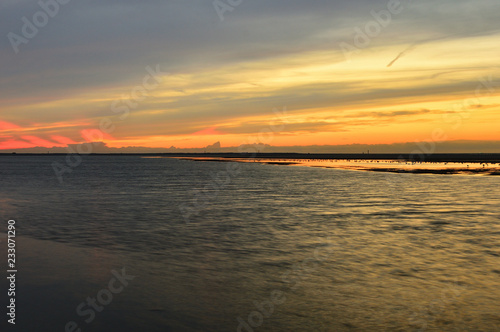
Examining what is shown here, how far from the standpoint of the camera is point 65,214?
103 feet

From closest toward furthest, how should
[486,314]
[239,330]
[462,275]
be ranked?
1. [239,330]
2. [486,314]
3. [462,275]

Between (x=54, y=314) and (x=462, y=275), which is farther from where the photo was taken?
(x=462, y=275)

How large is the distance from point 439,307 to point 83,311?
31.5 ft

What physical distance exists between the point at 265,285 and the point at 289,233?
30.6 feet

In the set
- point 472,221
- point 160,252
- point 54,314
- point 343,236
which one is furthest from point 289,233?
point 54,314

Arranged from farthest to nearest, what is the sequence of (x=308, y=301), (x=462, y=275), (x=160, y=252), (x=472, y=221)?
(x=472, y=221) → (x=160, y=252) → (x=462, y=275) → (x=308, y=301)

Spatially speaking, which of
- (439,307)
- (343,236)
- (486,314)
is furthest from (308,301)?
(343,236)

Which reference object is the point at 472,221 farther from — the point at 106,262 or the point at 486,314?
the point at 106,262

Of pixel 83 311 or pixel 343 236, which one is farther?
pixel 343 236

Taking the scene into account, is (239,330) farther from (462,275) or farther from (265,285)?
(462,275)

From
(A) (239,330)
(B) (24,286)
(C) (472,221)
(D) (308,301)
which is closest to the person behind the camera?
(A) (239,330)

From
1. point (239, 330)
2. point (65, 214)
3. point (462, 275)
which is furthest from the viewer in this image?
point (65, 214)

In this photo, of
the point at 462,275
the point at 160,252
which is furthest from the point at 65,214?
the point at 462,275

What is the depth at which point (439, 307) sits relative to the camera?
11.8m
